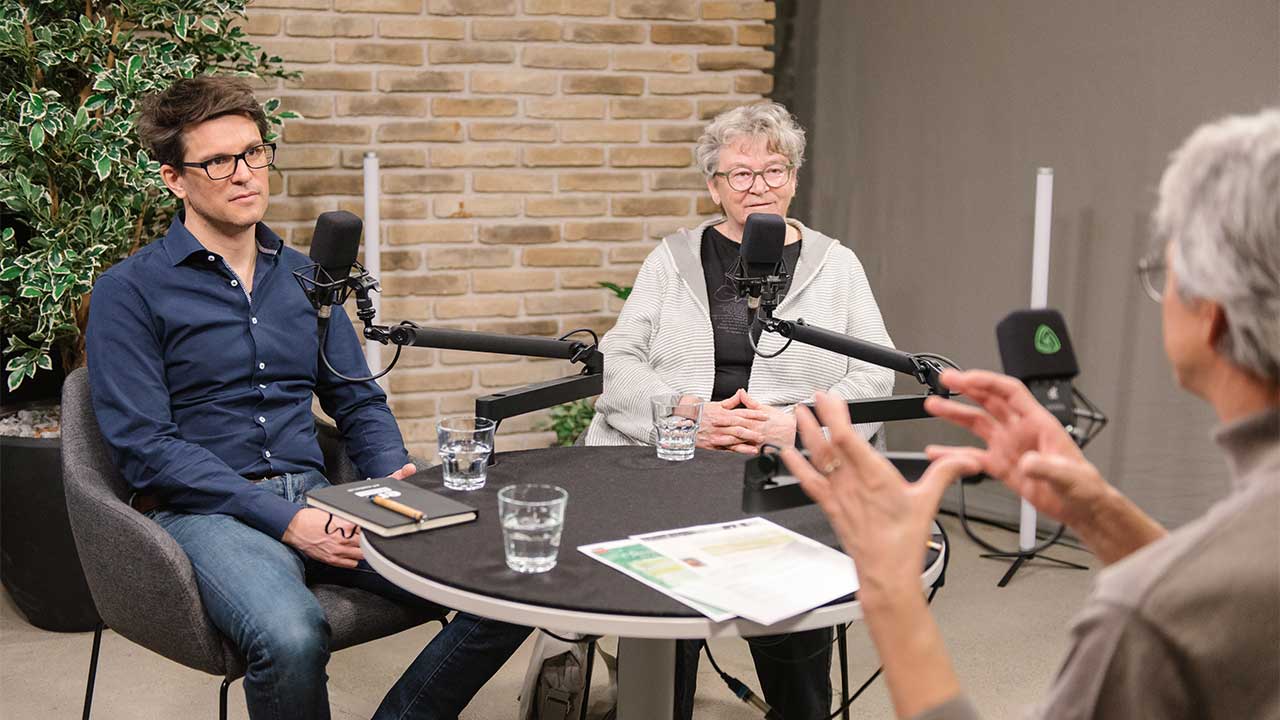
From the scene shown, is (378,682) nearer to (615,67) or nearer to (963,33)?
(615,67)

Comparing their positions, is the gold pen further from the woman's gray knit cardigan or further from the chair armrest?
the woman's gray knit cardigan

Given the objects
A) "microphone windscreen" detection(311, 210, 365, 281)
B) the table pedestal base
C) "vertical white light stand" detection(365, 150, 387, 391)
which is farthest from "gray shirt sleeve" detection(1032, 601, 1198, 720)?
"vertical white light stand" detection(365, 150, 387, 391)

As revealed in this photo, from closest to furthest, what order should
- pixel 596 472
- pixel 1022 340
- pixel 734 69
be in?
pixel 1022 340 < pixel 596 472 < pixel 734 69

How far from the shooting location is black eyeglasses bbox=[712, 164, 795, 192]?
9.37 ft

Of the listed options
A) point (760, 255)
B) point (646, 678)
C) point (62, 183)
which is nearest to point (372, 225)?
point (62, 183)

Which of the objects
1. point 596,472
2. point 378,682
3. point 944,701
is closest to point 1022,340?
point 944,701

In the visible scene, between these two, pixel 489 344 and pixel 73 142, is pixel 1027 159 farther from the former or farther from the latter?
pixel 73 142

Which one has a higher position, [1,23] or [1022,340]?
[1,23]

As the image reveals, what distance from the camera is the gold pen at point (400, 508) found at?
182cm

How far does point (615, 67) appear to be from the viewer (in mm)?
4059

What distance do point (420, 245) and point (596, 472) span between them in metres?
1.93

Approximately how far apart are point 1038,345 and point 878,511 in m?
0.29

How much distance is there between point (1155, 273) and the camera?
43.5 inches

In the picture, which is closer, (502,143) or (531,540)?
(531,540)
